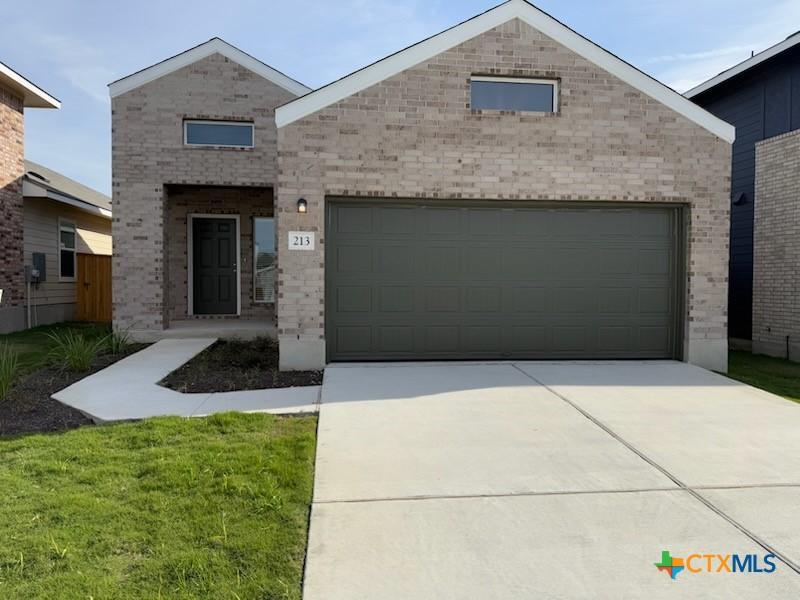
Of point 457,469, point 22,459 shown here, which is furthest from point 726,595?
point 22,459

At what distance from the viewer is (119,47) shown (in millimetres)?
12594

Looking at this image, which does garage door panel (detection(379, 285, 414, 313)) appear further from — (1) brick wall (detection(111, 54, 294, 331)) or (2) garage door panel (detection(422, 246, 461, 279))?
(1) brick wall (detection(111, 54, 294, 331))

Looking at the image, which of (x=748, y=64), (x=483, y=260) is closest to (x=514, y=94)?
(x=483, y=260)

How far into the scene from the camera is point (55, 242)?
51.1 feet

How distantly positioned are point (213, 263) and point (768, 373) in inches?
434

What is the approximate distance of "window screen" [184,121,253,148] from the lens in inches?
455

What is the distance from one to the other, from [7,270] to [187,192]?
4.78 meters

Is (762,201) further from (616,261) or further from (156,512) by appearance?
(156,512)

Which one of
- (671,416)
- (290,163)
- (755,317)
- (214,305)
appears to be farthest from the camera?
(214,305)

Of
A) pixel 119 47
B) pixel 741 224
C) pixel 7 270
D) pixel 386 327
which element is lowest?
pixel 386 327

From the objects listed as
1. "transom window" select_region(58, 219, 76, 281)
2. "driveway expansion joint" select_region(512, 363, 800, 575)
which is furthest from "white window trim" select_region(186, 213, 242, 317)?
"driveway expansion joint" select_region(512, 363, 800, 575)

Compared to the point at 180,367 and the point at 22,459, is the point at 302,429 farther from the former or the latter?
the point at 180,367

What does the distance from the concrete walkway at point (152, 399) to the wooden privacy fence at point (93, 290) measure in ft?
32.1

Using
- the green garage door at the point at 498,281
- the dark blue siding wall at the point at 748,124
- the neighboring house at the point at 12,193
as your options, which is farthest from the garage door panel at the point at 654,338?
the neighboring house at the point at 12,193
